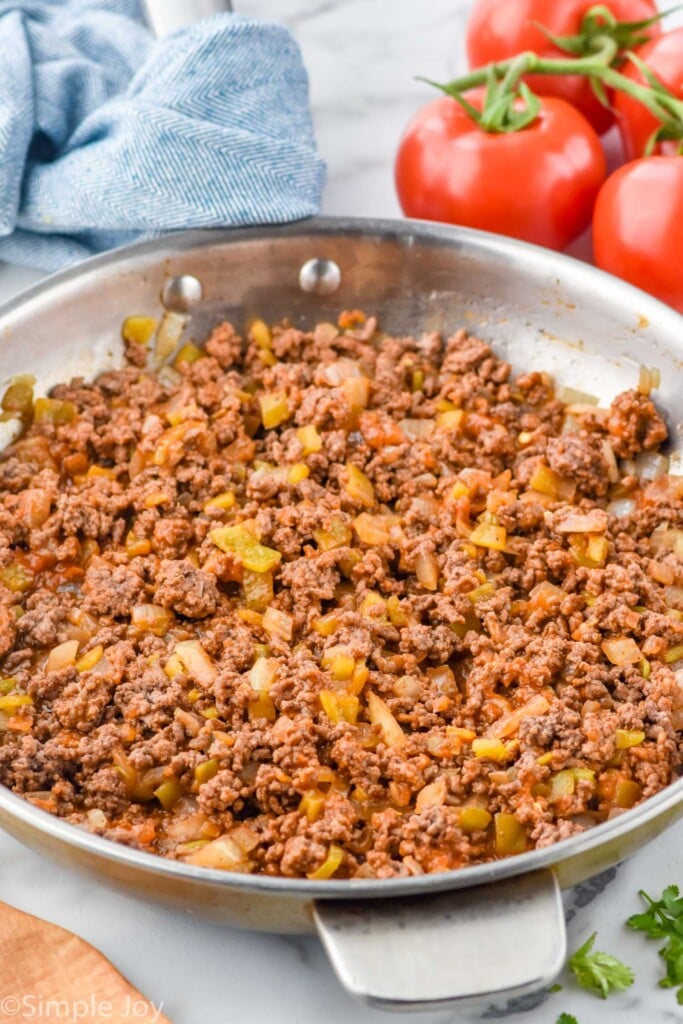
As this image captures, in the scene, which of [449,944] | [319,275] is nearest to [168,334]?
[319,275]

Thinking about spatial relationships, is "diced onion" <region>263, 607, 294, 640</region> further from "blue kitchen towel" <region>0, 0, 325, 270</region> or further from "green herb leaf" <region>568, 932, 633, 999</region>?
"blue kitchen towel" <region>0, 0, 325, 270</region>

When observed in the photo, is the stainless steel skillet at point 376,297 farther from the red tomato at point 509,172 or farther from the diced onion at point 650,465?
the red tomato at point 509,172

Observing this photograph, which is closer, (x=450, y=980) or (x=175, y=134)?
(x=450, y=980)

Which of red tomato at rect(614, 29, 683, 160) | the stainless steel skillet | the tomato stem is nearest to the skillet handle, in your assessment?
the stainless steel skillet

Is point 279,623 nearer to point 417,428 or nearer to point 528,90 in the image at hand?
point 417,428

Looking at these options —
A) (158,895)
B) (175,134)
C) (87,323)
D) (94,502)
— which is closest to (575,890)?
(158,895)

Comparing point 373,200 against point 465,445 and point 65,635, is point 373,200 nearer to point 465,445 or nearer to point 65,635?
point 465,445

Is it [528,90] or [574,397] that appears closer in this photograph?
[574,397]
